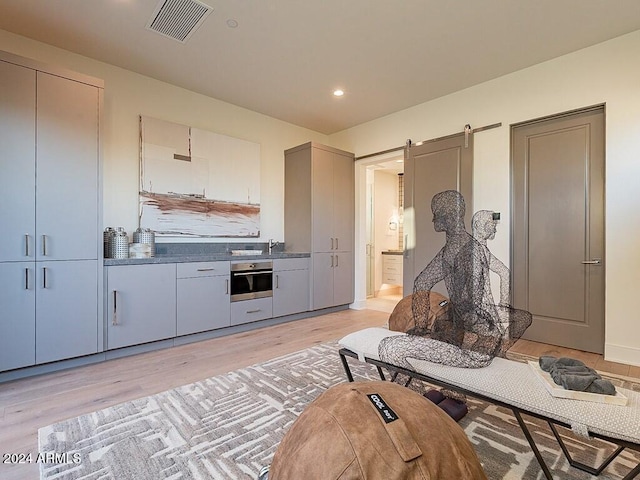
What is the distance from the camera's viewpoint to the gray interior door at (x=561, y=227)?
3170 mm

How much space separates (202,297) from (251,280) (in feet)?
2.15

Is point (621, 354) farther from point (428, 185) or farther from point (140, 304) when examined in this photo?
point (140, 304)

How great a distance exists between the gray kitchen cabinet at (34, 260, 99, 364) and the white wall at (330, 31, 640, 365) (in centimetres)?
419

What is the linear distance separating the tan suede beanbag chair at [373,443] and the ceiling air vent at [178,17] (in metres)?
3.01

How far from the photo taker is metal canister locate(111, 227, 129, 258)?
313 cm

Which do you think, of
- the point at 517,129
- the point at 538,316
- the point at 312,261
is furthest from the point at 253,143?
the point at 538,316

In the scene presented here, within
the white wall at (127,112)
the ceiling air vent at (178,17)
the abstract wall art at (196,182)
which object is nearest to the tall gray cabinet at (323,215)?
the abstract wall art at (196,182)

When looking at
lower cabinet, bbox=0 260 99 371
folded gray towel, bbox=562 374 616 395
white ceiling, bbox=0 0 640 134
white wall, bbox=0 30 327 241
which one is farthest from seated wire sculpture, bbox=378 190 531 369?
white wall, bbox=0 30 327 241

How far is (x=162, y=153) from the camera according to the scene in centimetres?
376

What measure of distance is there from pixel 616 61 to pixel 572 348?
281 cm

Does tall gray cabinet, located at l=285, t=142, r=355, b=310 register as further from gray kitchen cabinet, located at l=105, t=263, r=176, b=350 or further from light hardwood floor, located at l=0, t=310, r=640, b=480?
gray kitchen cabinet, located at l=105, t=263, r=176, b=350

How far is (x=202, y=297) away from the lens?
356 centimetres

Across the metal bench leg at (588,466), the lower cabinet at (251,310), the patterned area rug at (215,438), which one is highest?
the lower cabinet at (251,310)

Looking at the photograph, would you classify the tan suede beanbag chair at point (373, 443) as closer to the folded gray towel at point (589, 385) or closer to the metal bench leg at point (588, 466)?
the folded gray towel at point (589, 385)
